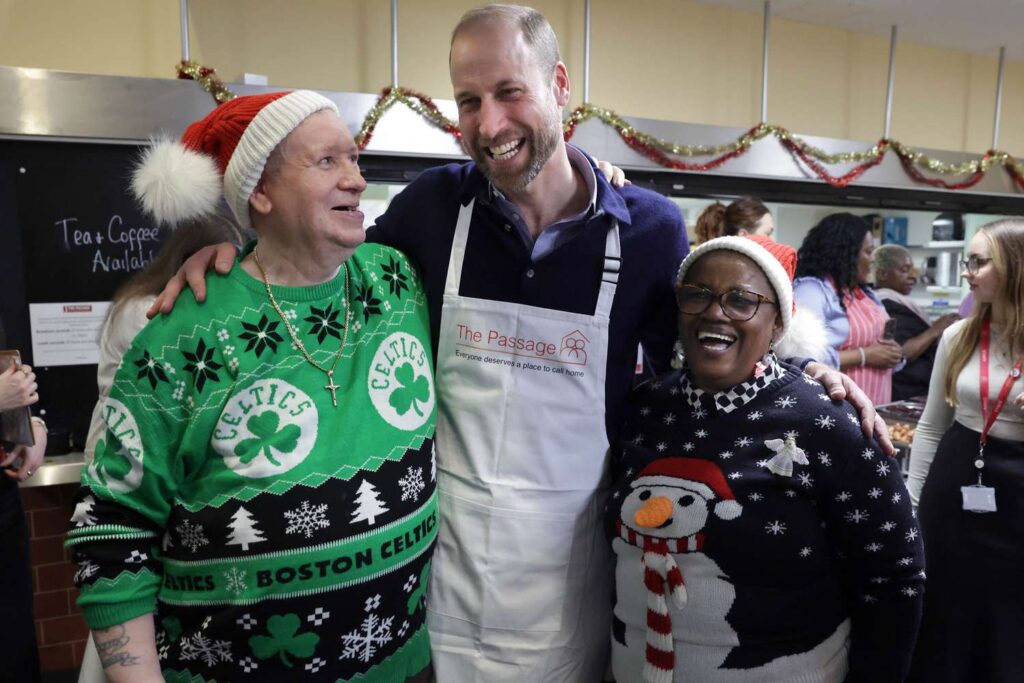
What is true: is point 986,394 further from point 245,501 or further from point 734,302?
point 245,501

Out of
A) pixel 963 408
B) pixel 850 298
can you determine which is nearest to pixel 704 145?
pixel 850 298

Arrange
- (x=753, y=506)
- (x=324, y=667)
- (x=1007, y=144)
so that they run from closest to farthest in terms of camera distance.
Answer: (x=324, y=667)
(x=753, y=506)
(x=1007, y=144)

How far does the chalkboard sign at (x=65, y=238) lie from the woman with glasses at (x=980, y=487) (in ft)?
9.37

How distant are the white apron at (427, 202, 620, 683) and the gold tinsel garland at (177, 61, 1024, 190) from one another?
137cm

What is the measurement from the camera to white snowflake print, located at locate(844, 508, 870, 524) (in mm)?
1230

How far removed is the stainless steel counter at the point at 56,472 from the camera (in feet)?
8.75

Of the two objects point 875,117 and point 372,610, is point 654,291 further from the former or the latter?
point 875,117

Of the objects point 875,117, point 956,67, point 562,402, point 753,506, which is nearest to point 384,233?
point 562,402

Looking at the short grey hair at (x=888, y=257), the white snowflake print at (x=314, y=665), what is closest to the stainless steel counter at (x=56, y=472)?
the white snowflake print at (x=314, y=665)

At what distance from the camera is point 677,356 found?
157cm

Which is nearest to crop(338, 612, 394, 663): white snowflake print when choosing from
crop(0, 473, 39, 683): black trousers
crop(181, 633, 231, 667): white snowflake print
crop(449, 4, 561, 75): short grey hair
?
crop(181, 633, 231, 667): white snowflake print

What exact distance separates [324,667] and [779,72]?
4.14 m

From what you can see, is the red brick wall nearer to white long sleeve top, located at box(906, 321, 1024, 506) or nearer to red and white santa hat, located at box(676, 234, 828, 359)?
red and white santa hat, located at box(676, 234, 828, 359)

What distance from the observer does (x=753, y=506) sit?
125 centimetres
